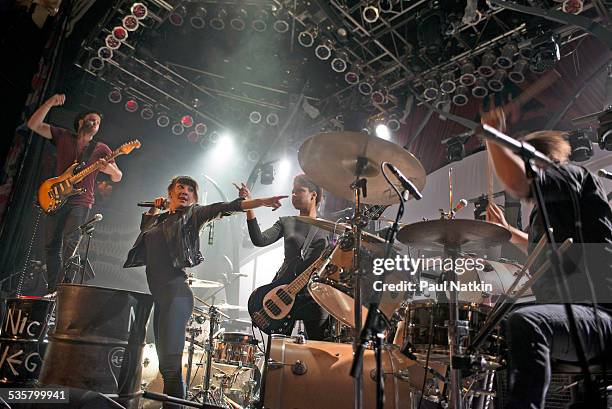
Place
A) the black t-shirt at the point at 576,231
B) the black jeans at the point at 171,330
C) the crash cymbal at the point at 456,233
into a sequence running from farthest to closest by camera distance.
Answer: the black jeans at the point at 171,330
the crash cymbal at the point at 456,233
the black t-shirt at the point at 576,231

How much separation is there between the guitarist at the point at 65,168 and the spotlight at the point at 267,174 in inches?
120

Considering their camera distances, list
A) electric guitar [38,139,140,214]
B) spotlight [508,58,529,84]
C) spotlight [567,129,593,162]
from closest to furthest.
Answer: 1. spotlight [567,129,593,162]
2. electric guitar [38,139,140,214]
3. spotlight [508,58,529,84]

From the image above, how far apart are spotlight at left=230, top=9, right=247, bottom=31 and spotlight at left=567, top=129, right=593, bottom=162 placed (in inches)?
199

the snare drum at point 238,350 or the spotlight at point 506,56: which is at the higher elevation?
the spotlight at point 506,56

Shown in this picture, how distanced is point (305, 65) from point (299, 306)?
220 inches

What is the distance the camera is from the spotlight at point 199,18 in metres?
7.41

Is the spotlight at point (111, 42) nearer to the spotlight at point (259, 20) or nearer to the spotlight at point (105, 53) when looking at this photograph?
the spotlight at point (105, 53)

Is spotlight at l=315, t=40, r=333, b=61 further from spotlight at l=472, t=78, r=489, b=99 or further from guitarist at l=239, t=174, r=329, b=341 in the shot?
guitarist at l=239, t=174, r=329, b=341

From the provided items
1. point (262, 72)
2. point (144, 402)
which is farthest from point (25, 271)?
point (262, 72)

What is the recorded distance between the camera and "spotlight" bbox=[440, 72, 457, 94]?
7418mm

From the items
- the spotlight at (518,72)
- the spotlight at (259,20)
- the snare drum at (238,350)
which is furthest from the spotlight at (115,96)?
the spotlight at (518,72)

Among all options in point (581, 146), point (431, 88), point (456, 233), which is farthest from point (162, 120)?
point (456, 233)

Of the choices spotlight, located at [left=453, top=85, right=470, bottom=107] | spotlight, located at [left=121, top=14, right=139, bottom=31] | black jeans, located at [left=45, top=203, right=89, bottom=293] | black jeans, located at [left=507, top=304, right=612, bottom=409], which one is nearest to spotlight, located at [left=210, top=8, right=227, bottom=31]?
spotlight, located at [left=121, top=14, right=139, bottom=31]

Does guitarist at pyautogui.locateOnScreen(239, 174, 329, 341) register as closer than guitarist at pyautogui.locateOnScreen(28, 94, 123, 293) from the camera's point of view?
Yes
